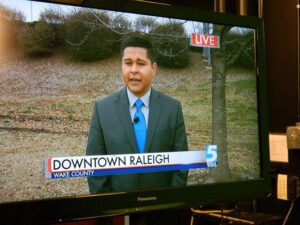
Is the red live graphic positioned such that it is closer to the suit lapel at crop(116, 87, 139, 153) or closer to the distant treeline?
the distant treeline

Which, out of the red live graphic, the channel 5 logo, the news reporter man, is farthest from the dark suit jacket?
the red live graphic

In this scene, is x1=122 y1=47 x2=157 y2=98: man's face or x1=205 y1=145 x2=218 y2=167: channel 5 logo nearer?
x1=122 y1=47 x2=157 y2=98: man's face

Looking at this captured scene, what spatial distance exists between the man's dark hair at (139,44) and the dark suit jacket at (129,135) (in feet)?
0.47

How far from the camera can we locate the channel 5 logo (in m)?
1.48

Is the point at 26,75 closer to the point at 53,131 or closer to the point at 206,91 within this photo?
the point at 53,131

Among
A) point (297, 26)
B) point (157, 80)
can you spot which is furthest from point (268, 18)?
point (157, 80)

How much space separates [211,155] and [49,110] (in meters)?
0.69

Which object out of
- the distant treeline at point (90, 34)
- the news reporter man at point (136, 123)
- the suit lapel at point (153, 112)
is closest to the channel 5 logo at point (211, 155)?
the news reporter man at point (136, 123)

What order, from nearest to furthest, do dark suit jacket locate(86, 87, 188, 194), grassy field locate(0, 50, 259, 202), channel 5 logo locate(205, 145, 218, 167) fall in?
grassy field locate(0, 50, 259, 202), dark suit jacket locate(86, 87, 188, 194), channel 5 logo locate(205, 145, 218, 167)

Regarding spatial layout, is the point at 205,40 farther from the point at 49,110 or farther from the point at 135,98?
the point at 49,110

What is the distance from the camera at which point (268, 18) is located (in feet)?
8.09

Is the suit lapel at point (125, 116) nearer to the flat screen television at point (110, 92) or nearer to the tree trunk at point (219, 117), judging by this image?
the flat screen television at point (110, 92)

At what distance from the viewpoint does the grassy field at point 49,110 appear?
1.18 metres

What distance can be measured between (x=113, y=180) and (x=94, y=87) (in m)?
0.35
